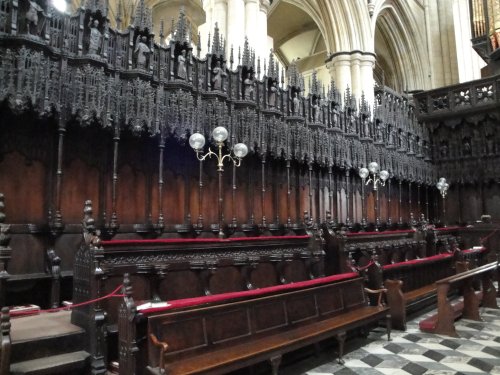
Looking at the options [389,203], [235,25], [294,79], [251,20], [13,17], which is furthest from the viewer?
[389,203]

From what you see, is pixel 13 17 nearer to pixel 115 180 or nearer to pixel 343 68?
pixel 115 180

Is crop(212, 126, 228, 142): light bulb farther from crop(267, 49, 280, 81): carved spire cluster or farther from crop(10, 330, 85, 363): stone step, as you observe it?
crop(10, 330, 85, 363): stone step

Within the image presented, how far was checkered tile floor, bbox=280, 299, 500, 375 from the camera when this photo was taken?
4.68 metres

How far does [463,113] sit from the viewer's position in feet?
55.3

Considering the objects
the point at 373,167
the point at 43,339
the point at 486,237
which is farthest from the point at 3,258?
the point at 486,237

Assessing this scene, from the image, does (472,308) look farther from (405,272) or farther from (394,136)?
(394,136)

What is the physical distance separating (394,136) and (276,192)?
7103 millimetres

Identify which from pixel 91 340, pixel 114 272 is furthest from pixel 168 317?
pixel 114 272

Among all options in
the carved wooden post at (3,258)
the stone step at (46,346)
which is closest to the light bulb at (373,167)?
the stone step at (46,346)

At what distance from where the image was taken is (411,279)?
818 cm

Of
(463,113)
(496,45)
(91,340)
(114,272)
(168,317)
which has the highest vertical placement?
(496,45)

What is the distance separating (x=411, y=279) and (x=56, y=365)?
22.5ft

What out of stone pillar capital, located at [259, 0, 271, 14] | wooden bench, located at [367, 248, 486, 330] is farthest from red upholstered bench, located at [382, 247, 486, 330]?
stone pillar capital, located at [259, 0, 271, 14]

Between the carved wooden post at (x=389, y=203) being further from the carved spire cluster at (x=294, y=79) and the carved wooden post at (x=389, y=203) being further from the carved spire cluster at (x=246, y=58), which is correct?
the carved spire cluster at (x=246, y=58)
